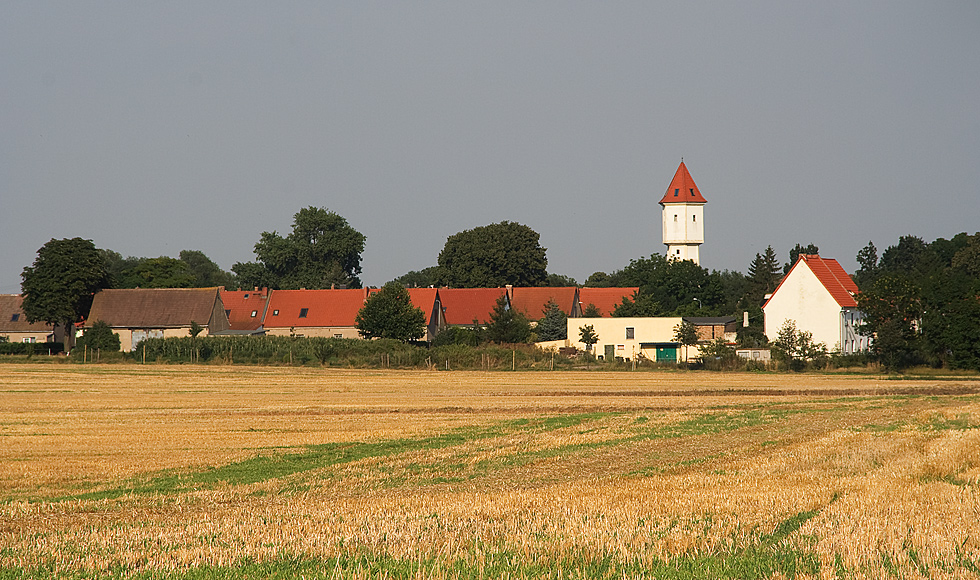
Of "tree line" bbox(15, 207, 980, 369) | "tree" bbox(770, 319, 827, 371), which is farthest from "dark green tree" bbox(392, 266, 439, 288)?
"tree" bbox(770, 319, 827, 371)

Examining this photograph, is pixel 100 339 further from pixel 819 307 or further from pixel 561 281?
pixel 561 281

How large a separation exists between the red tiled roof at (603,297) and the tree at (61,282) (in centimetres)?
4850

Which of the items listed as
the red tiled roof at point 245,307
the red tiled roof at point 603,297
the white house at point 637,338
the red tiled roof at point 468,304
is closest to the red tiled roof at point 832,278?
the white house at point 637,338

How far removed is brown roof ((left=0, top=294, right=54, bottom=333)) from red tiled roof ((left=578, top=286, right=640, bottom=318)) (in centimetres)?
5703

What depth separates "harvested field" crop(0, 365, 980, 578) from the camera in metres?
8.91

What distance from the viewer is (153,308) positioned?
3521 inches

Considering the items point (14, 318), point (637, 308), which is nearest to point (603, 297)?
point (637, 308)

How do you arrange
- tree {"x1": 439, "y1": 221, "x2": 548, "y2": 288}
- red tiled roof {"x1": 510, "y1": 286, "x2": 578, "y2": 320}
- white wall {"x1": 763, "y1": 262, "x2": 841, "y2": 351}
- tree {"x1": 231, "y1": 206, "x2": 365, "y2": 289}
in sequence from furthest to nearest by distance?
tree {"x1": 231, "y1": 206, "x2": 365, "y2": 289} < tree {"x1": 439, "y1": 221, "x2": 548, "y2": 288} < red tiled roof {"x1": 510, "y1": 286, "x2": 578, "y2": 320} < white wall {"x1": 763, "y1": 262, "x2": 841, "y2": 351}

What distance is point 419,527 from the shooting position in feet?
34.7

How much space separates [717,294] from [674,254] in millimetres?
34328

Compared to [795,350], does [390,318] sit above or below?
above

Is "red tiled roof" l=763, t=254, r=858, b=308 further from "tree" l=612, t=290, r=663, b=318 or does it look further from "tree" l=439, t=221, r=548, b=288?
"tree" l=439, t=221, r=548, b=288

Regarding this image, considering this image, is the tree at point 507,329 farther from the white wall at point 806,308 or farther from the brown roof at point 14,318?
→ the brown roof at point 14,318

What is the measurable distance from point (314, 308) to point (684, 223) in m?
67.2
